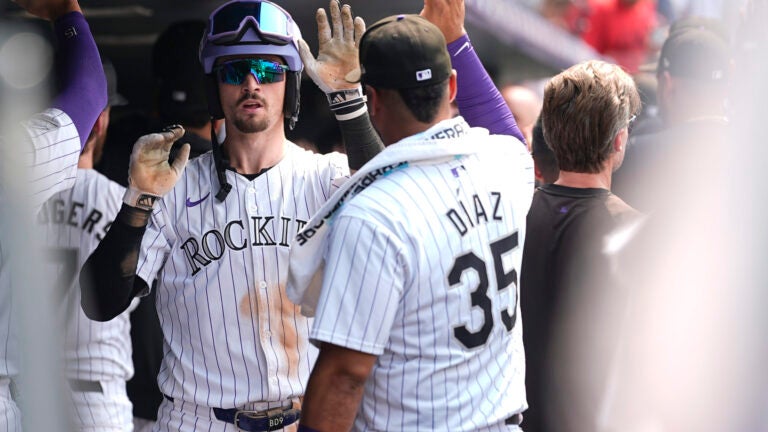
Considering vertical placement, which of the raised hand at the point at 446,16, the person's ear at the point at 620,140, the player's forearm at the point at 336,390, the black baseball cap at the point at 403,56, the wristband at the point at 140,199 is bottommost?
the player's forearm at the point at 336,390

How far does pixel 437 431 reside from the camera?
2.16 m

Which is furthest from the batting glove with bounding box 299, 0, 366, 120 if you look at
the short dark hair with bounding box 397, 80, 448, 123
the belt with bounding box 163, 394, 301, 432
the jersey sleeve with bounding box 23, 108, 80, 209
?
the belt with bounding box 163, 394, 301, 432

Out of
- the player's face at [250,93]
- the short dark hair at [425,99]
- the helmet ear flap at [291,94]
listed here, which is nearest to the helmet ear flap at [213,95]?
the player's face at [250,93]

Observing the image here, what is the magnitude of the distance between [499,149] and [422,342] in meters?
0.56

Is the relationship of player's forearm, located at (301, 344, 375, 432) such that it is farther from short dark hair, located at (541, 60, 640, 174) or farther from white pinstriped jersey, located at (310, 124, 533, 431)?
short dark hair, located at (541, 60, 640, 174)

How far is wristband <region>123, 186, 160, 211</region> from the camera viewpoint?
2643 millimetres

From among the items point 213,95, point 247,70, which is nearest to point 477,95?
point 247,70

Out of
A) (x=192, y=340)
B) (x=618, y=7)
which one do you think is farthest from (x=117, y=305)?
(x=618, y=7)

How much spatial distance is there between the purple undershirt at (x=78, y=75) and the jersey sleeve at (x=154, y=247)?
1.72ft

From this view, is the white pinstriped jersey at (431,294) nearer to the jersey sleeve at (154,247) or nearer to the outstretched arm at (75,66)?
the outstretched arm at (75,66)

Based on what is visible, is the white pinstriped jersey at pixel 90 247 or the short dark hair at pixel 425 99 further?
the white pinstriped jersey at pixel 90 247

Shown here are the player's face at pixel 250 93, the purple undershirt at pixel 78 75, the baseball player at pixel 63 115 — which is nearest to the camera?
the baseball player at pixel 63 115

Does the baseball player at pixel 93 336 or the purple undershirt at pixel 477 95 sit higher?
the purple undershirt at pixel 477 95

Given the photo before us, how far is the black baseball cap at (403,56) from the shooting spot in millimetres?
2207
